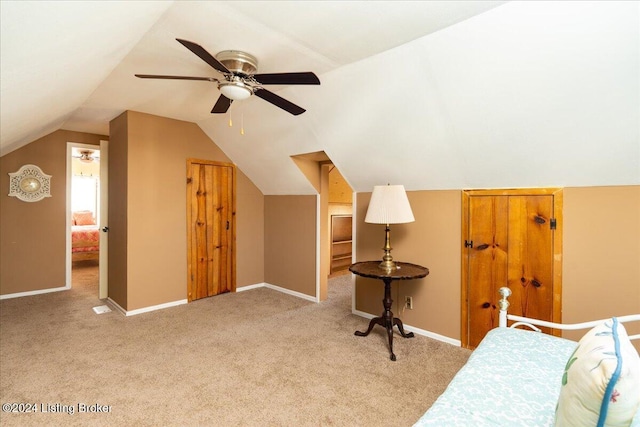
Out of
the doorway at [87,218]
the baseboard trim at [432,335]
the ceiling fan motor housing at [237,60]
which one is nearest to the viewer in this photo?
the ceiling fan motor housing at [237,60]

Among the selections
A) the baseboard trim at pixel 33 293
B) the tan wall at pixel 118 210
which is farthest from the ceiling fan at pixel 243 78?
the baseboard trim at pixel 33 293

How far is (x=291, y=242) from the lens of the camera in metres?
4.58

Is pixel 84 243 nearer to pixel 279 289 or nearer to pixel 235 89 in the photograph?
pixel 279 289

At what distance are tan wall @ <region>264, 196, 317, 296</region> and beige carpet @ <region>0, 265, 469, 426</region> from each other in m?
0.74

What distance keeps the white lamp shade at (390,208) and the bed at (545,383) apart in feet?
3.56

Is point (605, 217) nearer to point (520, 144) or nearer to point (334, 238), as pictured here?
point (520, 144)

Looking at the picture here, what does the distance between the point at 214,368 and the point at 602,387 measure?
7.98 ft

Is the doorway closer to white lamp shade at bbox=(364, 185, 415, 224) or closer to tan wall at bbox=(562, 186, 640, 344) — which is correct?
white lamp shade at bbox=(364, 185, 415, 224)

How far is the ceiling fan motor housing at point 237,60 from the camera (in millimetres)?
2189

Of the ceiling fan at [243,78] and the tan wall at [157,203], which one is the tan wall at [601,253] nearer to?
the ceiling fan at [243,78]

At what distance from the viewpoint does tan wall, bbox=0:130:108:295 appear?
13.9 feet

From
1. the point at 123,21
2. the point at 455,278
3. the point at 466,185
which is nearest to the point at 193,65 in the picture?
the point at 123,21

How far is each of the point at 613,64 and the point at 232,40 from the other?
221 centimetres

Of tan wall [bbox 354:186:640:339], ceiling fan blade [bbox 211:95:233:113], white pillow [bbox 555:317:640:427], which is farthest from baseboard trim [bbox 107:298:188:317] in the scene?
white pillow [bbox 555:317:640:427]
